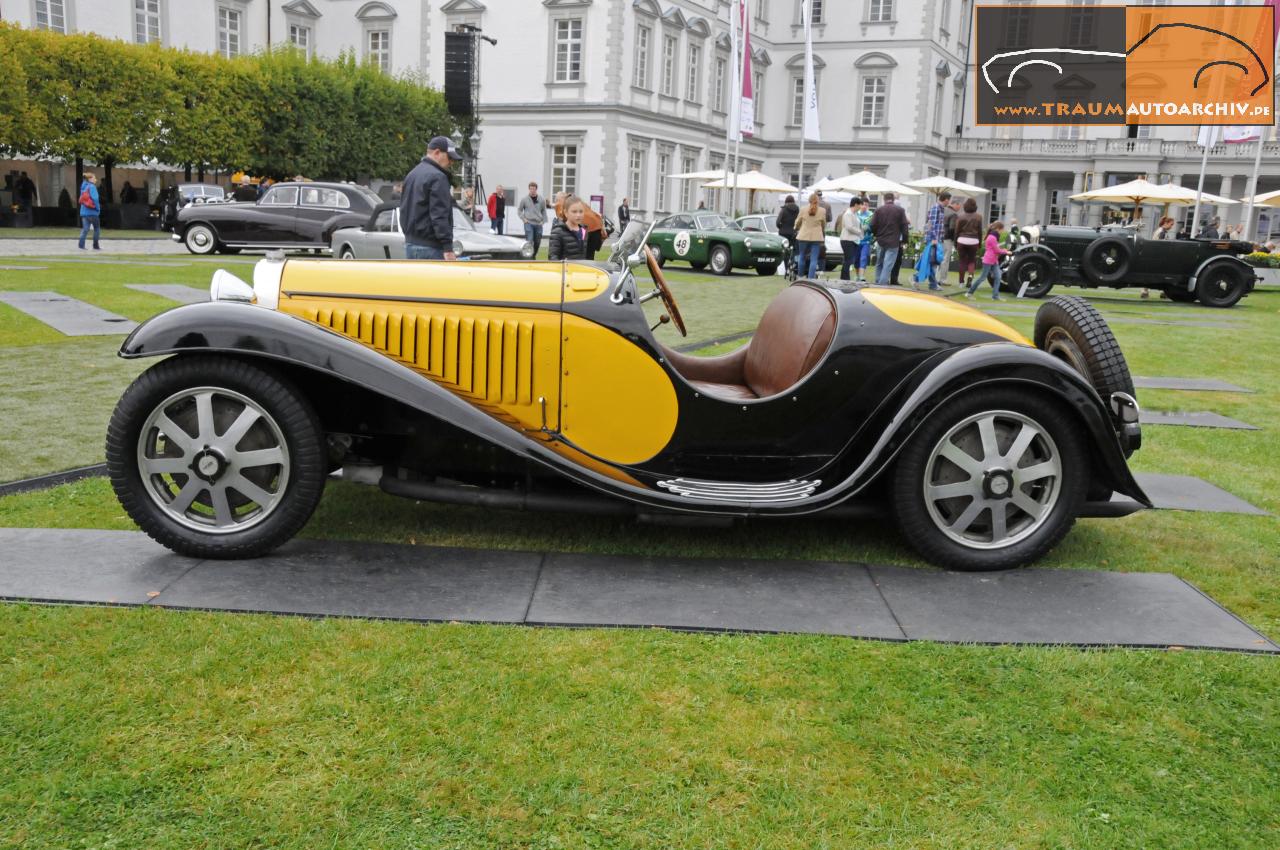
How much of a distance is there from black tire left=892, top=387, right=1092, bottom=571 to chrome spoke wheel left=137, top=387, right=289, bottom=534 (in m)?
2.47

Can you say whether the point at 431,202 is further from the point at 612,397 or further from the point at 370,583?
the point at 370,583

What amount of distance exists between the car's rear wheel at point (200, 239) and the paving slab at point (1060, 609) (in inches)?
782

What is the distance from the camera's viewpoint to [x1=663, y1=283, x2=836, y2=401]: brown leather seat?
4270mm

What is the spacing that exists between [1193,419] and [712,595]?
5373mm

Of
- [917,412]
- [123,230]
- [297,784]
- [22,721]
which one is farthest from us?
[123,230]

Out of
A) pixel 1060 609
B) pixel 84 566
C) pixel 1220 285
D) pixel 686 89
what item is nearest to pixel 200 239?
pixel 84 566

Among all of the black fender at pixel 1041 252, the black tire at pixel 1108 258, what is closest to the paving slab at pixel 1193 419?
the black fender at pixel 1041 252

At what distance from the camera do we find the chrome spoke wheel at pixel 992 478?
4.13m

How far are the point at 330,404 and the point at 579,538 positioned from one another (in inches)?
46.3

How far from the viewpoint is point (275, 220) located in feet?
67.9

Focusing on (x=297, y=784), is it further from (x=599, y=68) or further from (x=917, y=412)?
(x=599, y=68)

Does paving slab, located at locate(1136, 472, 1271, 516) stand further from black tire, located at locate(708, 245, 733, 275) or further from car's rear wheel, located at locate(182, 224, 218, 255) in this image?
car's rear wheel, located at locate(182, 224, 218, 255)

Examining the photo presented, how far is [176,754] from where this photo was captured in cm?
261

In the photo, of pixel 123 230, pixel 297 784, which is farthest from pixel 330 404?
pixel 123 230
